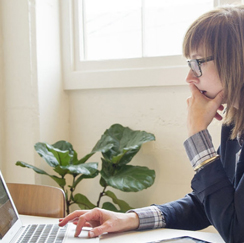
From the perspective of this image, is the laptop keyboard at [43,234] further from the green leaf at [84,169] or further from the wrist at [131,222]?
the green leaf at [84,169]

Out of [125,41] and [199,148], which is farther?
[125,41]

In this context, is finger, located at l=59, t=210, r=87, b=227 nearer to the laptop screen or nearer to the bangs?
the laptop screen

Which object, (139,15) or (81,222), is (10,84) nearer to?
(139,15)

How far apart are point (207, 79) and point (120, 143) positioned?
101 centimetres

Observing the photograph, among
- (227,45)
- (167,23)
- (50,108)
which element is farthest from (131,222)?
(167,23)

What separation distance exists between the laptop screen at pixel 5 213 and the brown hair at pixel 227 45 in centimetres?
72

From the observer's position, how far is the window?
2.12 m

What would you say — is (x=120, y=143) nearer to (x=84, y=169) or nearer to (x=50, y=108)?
(x=84, y=169)

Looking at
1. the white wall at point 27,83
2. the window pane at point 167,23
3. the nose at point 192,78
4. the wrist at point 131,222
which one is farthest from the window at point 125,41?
the wrist at point 131,222

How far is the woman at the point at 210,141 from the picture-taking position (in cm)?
96

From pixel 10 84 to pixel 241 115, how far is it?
1.54 metres

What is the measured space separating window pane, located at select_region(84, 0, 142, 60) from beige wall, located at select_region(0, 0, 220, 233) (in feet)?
0.80

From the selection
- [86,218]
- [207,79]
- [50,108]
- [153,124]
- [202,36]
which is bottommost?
[86,218]

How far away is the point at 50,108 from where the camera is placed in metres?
2.20
